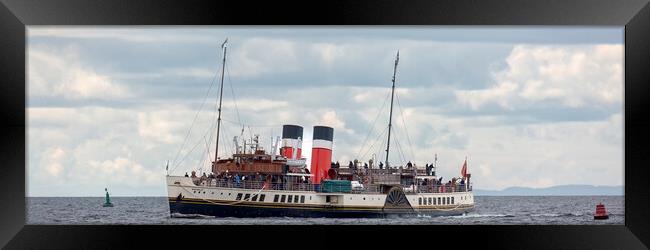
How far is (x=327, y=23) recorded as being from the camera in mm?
10711

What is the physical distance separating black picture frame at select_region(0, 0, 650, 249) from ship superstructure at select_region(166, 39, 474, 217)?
50.2ft

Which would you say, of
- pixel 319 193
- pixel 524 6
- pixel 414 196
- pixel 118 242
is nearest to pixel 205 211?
pixel 319 193

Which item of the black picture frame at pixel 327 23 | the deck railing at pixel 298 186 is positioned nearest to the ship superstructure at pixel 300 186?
the deck railing at pixel 298 186

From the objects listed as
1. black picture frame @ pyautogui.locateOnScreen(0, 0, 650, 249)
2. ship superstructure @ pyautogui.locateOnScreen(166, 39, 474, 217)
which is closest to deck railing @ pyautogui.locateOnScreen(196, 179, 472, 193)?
ship superstructure @ pyautogui.locateOnScreen(166, 39, 474, 217)

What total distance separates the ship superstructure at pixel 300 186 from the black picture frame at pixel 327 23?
1532 cm

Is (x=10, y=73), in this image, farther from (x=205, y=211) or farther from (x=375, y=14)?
(x=205, y=211)

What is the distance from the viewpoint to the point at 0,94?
421 inches

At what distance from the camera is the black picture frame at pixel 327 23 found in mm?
10570

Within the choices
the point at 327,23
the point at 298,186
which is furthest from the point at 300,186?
the point at 327,23

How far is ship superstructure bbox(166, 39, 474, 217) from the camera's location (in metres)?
27.3

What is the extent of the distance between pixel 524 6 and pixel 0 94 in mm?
5911

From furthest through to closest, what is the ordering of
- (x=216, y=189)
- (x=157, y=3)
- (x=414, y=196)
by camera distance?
(x=414, y=196)
(x=216, y=189)
(x=157, y=3)

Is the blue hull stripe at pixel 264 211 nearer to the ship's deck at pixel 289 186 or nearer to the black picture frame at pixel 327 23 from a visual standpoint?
the ship's deck at pixel 289 186

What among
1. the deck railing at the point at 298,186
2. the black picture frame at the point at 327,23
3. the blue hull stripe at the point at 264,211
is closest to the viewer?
the black picture frame at the point at 327,23
